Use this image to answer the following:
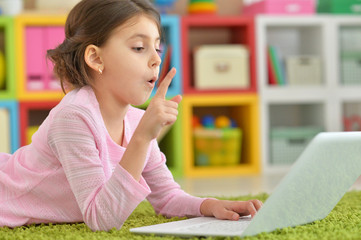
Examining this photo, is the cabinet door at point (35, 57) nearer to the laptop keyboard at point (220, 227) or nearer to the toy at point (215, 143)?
the toy at point (215, 143)

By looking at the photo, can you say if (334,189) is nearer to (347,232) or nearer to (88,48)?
(347,232)

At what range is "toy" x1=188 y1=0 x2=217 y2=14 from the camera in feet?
10.0

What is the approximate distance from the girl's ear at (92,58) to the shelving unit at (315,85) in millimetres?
1943

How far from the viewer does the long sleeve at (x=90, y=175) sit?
1012 millimetres

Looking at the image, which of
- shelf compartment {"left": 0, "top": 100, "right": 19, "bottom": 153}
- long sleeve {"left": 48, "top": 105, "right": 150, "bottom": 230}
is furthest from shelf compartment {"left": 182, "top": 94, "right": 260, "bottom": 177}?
long sleeve {"left": 48, "top": 105, "right": 150, "bottom": 230}

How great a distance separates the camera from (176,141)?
294 centimetres

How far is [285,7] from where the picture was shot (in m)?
3.10

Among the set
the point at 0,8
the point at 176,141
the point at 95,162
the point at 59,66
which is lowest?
the point at 176,141

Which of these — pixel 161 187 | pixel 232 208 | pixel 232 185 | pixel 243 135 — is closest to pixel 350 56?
pixel 243 135

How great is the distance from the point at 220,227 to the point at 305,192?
0.51 feet

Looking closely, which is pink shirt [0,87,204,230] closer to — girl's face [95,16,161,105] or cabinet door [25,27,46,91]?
girl's face [95,16,161,105]

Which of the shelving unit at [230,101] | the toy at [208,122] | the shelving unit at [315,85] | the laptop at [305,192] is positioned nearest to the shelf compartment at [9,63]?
the shelving unit at [230,101]

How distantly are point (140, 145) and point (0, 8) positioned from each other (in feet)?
6.87

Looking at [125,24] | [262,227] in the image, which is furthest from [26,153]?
[262,227]
